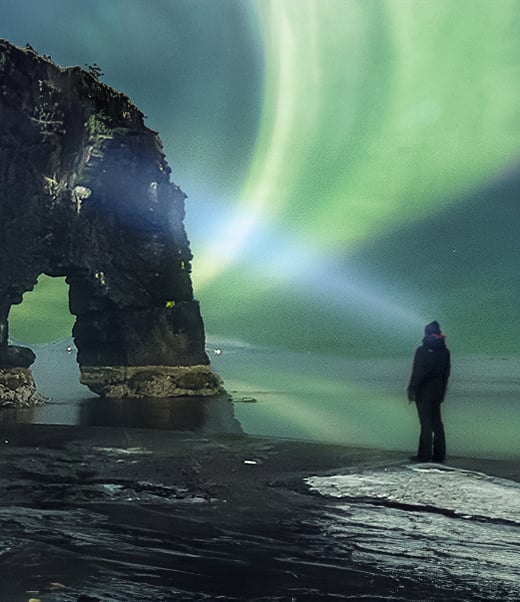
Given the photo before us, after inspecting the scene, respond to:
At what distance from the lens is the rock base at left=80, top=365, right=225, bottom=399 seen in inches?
1631

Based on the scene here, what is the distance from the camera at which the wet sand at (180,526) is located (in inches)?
209

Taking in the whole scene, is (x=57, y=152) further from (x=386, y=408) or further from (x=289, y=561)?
(x=289, y=561)

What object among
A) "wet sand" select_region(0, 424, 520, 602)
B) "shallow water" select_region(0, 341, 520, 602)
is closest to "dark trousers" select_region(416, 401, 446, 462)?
"wet sand" select_region(0, 424, 520, 602)

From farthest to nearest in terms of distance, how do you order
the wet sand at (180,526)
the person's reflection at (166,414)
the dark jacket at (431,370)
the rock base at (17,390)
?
the rock base at (17,390)
the person's reflection at (166,414)
the dark jacket at (431,370)
the wet sand at (180,526)

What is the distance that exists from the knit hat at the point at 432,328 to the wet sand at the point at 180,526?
9.57ft

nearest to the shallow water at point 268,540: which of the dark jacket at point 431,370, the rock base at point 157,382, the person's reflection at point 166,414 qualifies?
the dark jacket at point 431,370

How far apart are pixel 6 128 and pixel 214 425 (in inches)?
888

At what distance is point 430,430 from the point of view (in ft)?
44.9

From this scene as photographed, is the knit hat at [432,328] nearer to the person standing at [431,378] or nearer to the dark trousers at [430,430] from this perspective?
the person standing at [431,378]

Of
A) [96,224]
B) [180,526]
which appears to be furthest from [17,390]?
[180,526]

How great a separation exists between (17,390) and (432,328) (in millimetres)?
28235

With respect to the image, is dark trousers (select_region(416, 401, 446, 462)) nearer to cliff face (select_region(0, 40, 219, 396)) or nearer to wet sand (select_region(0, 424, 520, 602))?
wet sand (select_region(0, 424, 520, 602))

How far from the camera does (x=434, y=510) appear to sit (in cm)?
888

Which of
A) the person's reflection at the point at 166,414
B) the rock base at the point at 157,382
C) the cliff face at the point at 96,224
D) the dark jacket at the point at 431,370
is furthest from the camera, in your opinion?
the rock base at the point at 157,382
